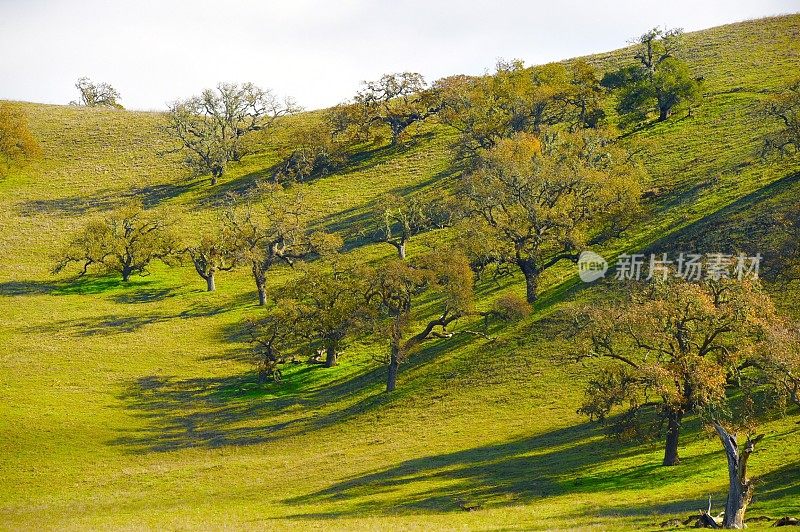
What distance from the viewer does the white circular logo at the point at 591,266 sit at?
74562 millimetres

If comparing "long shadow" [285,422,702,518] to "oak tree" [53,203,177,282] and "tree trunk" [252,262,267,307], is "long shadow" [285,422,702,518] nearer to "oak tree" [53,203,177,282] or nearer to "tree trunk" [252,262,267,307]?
"tree trunk" [252,262,267,307]

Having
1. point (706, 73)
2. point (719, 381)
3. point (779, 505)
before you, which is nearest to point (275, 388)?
point (719, 381)

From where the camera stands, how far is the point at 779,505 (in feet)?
112

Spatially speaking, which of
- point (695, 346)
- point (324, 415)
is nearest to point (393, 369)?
point (324, 415)

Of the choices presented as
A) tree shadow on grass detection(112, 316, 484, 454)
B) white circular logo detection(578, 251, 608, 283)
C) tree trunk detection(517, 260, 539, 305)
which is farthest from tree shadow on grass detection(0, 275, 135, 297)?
white circular logo detection(578, 251, 608, 283)

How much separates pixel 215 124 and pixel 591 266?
75670mm

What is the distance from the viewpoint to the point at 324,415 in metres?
63.4

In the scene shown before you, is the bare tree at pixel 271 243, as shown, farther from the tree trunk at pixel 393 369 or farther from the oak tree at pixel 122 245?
the tree trunk at pixel 393 369

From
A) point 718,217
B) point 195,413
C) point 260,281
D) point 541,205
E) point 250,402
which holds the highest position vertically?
point 541,205

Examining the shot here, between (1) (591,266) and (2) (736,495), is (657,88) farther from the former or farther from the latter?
(2) (736,495)

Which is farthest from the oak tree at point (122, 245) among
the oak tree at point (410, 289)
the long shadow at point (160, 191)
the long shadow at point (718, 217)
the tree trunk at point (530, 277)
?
the long shadow at point (718, 217)

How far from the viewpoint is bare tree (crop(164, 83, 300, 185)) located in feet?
411

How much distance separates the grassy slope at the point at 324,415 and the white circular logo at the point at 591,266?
7.51 ft

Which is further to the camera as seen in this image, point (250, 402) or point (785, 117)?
point (785, 117)
